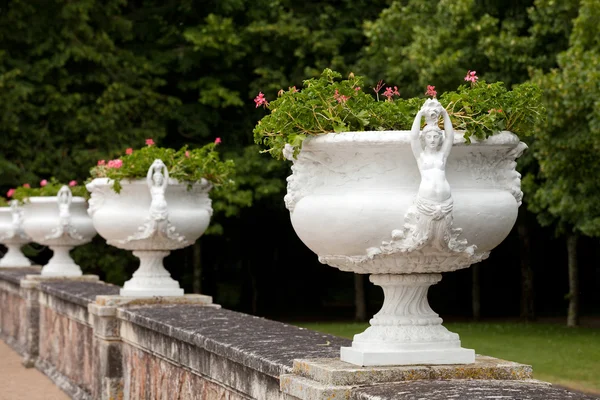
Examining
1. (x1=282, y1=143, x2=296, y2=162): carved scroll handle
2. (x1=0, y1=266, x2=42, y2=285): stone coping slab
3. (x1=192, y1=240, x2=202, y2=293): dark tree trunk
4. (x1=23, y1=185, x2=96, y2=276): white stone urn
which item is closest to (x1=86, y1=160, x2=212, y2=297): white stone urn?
(x1=23, y1=185, x2=96, y2=276): white stone urn

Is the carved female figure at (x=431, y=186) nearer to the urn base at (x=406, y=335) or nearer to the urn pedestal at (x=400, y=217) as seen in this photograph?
the urn pedestal at (x=400, y=217)

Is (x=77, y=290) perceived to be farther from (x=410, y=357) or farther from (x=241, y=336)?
(x=410, y=357)

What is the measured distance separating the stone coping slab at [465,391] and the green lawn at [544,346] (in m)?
9.02

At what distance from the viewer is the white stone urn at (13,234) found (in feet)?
47.7

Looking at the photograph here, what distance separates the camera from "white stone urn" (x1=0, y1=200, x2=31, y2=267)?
14.5 m

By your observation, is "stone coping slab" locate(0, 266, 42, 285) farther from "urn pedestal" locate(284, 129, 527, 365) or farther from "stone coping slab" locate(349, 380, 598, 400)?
"stone coping slab" locate(349, 380, 598, 400)

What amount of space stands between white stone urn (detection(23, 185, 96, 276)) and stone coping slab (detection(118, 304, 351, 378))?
4059 mm

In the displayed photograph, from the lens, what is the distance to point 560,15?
18.4 meters

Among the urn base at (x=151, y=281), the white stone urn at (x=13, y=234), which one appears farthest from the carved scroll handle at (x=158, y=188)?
the white stone urn at (x=13, y=234)

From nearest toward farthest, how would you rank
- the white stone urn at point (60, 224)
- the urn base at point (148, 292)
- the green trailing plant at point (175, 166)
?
the green trailing plant at point (175, 166)
the urn base at point (148, 292)
the white stone urn at point (60, 224)

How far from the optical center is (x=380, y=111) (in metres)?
4.11

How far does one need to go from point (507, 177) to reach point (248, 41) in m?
20.2

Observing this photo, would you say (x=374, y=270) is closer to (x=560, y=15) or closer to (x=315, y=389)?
(x=315, y=389)

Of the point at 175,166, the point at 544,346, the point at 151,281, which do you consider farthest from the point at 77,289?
the point at 544,346
